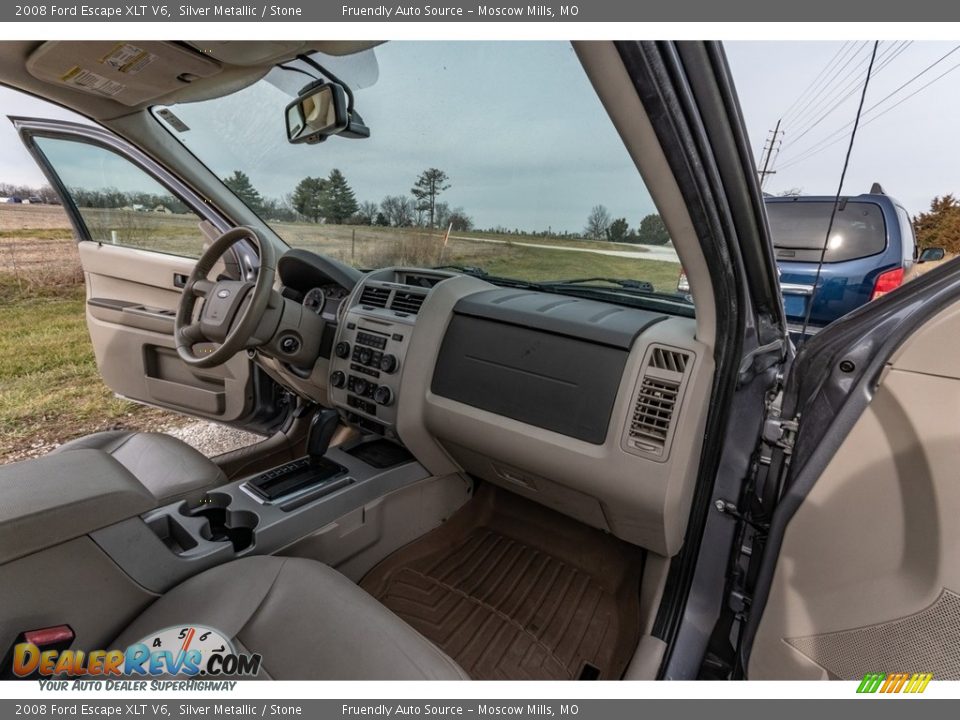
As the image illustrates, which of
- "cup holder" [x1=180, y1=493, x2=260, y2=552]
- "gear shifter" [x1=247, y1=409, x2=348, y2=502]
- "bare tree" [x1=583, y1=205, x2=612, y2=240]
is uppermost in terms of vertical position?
"bare tree" [x1=583, y1=205, x2=612, y2=240]

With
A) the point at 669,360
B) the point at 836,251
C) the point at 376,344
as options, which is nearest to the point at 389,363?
the point at 376,344

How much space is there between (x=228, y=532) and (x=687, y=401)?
137 cm

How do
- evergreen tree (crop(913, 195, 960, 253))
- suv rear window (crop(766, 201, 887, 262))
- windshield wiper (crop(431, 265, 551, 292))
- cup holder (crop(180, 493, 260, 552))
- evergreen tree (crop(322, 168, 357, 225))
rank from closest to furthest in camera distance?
evergreen tree (crop(913, 195, 960, 253)), suv rear window (crop(766, 201, 887, 262)), cup holder (crop(180, 493, 260, 552)), windshield wiper (crop(431, 265, 551, 292)), evergreen tree (crop(322, 168, 357, 225))

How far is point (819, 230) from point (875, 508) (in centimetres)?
85

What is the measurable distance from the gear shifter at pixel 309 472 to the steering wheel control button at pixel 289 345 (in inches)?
12.6

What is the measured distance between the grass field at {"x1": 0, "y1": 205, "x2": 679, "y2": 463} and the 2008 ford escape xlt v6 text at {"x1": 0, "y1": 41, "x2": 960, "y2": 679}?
0.11 feet

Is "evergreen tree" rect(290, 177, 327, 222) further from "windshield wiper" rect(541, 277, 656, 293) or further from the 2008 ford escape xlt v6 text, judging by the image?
"windshield wiper" rect(541, 277, 656, 293)

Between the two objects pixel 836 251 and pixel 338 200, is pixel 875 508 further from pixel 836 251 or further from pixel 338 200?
pixel 338 200

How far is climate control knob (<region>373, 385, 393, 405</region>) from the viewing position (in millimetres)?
1759

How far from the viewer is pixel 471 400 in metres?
1.63

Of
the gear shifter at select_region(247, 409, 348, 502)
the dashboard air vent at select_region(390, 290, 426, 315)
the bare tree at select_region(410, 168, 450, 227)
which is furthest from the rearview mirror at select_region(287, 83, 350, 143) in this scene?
the gear shifter at select_region(247, 409, 348, 502)

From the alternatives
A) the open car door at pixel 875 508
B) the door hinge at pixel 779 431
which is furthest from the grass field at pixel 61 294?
the open car door at pixel 875 508
